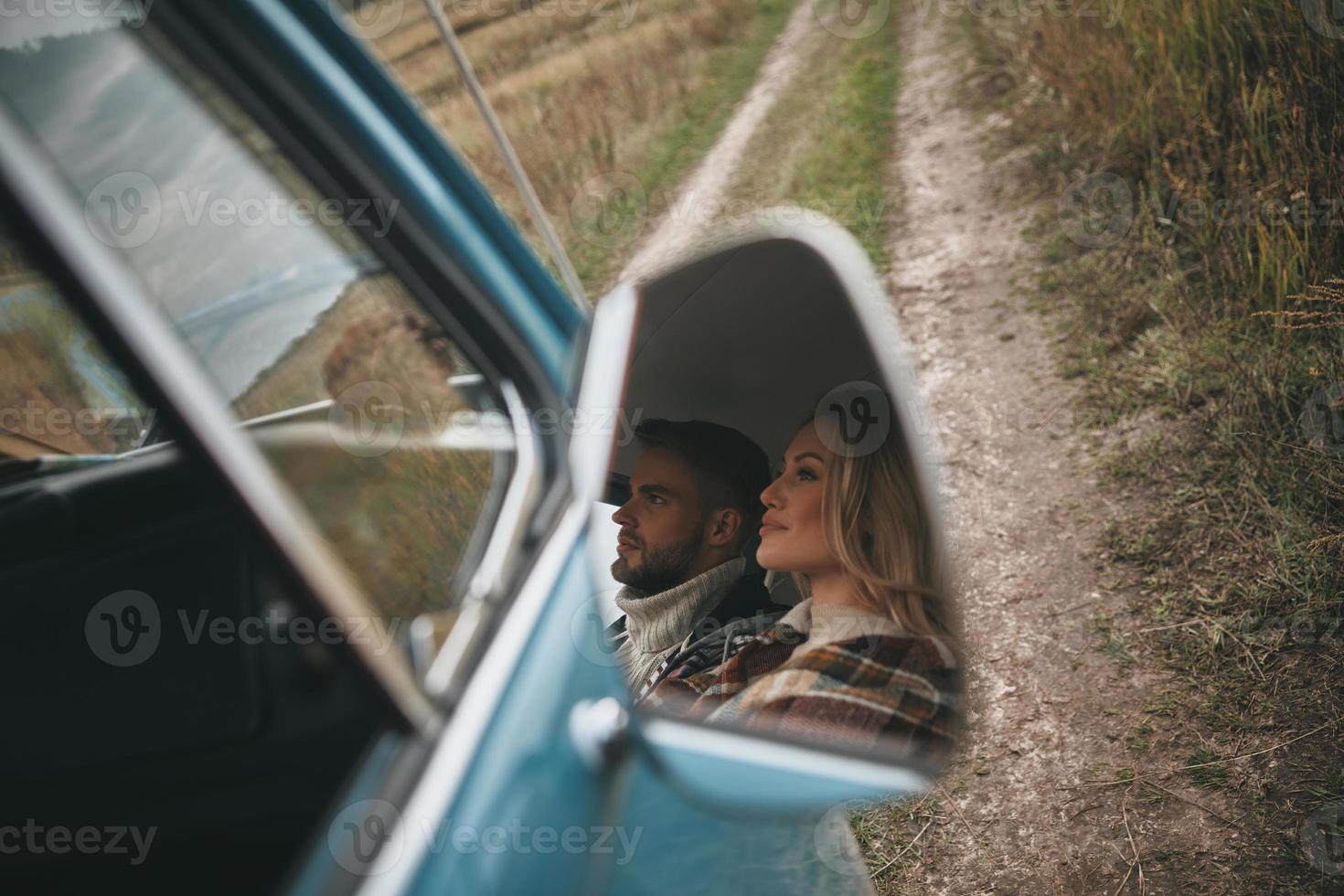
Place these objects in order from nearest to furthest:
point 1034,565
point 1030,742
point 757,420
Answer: point 757,420
point 1030,742
point 1034,565

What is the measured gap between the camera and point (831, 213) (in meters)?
6.48

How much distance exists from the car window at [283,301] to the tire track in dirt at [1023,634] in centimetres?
69

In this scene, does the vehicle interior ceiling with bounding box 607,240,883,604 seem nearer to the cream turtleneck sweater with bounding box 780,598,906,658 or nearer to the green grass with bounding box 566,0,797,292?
the cream turtleneck sweater with bounding box 780,598,906,658

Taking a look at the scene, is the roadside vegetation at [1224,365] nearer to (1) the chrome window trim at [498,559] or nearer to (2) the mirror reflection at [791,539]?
(2) the mirror reflection at [791,539]

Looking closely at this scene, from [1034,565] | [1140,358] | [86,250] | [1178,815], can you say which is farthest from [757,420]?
[1140,358]

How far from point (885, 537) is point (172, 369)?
0.69 m

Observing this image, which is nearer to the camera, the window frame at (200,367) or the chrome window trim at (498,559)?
the window frame at (200,367)

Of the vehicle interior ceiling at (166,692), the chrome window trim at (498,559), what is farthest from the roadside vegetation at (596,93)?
the chrome window trim at (498,559)

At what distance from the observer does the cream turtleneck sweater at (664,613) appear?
973 mm

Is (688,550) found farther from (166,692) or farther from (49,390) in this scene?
(49,390)

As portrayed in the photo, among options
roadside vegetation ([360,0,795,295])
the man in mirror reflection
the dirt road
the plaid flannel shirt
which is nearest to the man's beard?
the man in mirror reflection

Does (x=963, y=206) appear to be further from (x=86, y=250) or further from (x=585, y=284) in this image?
(x=86, y=250)

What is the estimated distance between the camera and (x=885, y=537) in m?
0.94

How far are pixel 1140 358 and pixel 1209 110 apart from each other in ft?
4.65
